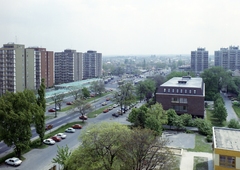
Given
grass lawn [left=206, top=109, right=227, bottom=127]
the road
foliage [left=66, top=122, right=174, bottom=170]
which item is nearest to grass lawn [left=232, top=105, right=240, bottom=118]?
grass lawn [left=206, top=109, right=227, bottom=127]

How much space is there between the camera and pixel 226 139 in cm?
1571

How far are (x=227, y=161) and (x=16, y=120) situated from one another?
526 inches

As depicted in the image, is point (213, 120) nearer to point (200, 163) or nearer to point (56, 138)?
point (200, 163)

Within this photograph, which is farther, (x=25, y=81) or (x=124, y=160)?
(x=25, y=81)

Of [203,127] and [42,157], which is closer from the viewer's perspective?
[42,157]

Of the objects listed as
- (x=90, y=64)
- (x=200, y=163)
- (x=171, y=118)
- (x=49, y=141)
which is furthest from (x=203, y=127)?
(x=90, y=64)

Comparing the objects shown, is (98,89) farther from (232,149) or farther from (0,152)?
(232,149)

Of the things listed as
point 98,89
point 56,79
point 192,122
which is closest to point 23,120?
point 192,122

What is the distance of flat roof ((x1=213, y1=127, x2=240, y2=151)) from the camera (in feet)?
47.6

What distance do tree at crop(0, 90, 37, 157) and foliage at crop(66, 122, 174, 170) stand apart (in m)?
5.73

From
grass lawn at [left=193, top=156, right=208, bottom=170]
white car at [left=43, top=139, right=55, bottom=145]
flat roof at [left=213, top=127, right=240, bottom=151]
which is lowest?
grass lawn at [left=193, top=156, right=208, bottom=170]

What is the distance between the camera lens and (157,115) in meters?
23.0

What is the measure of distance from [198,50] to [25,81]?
59.9 metres

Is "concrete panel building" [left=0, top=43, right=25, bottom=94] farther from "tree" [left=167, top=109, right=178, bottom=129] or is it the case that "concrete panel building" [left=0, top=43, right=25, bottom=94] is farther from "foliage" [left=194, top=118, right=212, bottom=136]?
"foliage" [left=194, top=118, right=212, bottom=136]
